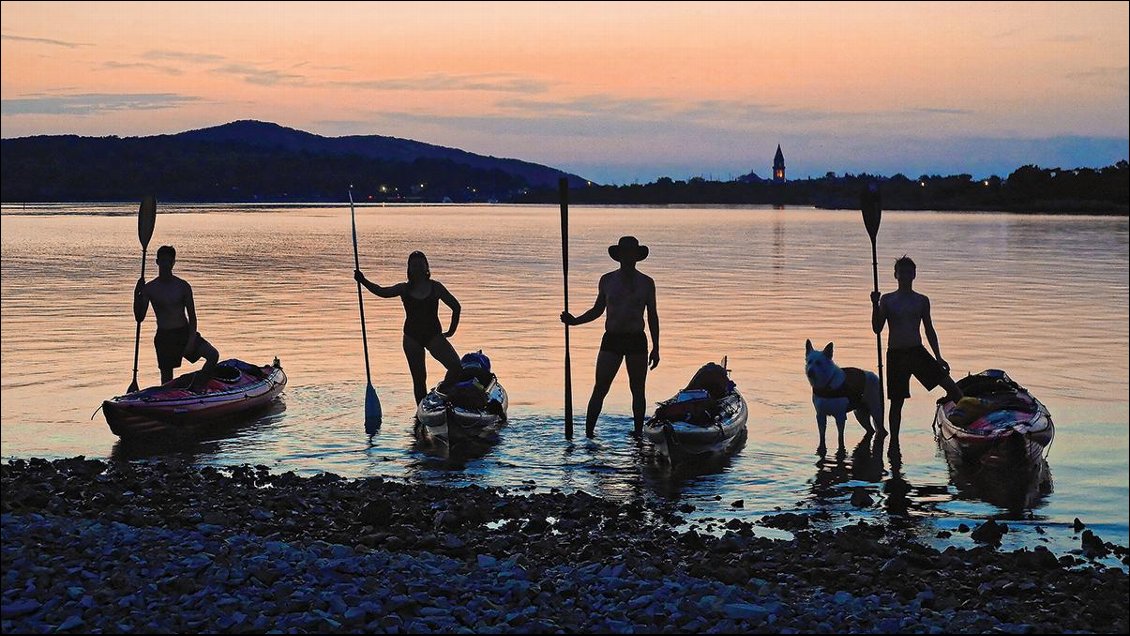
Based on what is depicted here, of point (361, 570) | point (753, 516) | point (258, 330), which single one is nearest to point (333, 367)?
point (258, 330)

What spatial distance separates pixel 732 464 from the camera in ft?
51.6

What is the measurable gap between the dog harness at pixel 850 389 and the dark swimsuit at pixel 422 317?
214 inches

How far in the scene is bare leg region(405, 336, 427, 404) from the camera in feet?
57.7

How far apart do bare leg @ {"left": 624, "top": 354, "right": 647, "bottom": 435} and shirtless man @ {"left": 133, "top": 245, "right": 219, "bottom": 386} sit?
6.16m

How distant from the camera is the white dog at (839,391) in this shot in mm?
15117

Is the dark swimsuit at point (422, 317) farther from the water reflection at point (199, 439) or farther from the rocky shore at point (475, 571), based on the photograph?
the rocky shore at point (475, 571)

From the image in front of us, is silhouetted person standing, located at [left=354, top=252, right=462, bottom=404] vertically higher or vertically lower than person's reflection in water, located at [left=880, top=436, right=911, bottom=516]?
higher

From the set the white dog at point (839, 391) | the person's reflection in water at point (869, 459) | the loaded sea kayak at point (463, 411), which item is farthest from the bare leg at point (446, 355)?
the person's reflection in water at point (869, 459)

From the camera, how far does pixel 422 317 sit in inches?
687

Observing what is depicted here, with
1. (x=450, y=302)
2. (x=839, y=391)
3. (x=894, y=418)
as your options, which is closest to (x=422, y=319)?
(x=450, y=302)

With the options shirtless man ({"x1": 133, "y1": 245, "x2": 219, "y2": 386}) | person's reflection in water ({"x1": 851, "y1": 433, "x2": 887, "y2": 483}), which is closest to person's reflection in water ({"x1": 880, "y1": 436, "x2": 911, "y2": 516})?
person's reflection in water ({"x1": 851, "y1": 433, "x2": 887, "y2": 483})

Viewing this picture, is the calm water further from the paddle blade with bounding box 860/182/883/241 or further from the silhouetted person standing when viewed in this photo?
the paddle blade with bounding box 860/182/883/241

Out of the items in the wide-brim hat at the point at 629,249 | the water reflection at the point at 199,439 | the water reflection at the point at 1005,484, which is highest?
the wide-brim hat at the point at 629,249

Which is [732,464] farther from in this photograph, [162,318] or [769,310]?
[769,310]
